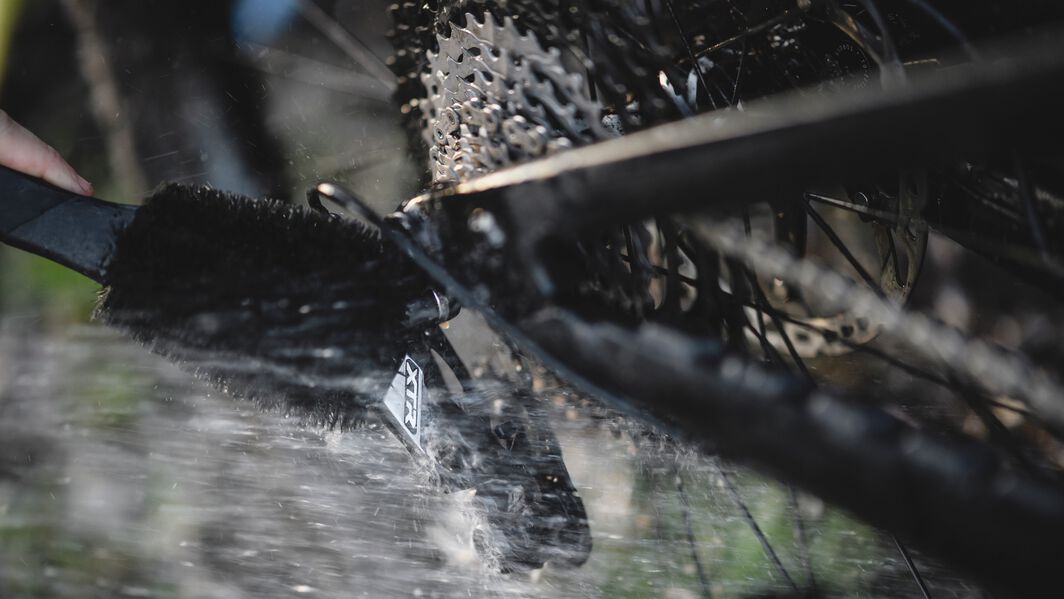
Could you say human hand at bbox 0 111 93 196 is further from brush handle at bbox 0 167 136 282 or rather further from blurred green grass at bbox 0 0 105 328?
blurred green grass at bbox 0 0 105 328

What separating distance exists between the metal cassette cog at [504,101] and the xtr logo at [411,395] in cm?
39

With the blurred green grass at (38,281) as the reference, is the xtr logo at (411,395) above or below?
below

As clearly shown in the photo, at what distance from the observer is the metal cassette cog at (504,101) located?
1303mm

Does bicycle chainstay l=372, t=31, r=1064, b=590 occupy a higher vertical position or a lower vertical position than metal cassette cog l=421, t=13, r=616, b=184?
lower

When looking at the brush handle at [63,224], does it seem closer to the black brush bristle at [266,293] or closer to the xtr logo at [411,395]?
the black brush bristle at [266,293]

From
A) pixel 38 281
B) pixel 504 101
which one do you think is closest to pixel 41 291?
pixel 38 281

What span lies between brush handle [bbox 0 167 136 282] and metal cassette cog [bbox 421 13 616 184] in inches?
24.8

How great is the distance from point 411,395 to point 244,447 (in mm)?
1305

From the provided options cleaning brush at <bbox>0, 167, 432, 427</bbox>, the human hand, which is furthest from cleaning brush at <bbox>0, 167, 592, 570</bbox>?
the human hand

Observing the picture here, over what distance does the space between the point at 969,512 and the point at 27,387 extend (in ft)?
11.8

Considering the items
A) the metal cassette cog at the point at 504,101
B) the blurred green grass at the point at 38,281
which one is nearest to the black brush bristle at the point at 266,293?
the metal cassette cog at the point at 504,101

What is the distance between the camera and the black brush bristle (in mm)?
1219

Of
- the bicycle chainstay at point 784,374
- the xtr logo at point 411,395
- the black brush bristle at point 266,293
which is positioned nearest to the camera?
the bicycle chainstay at point 784,374

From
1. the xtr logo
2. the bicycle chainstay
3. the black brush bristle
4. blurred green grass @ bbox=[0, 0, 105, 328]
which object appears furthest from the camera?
blurred green grass @ bbox=[0, 0, 105, 328]
